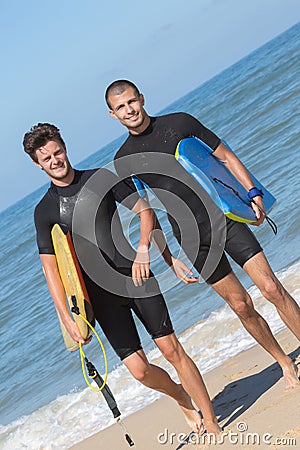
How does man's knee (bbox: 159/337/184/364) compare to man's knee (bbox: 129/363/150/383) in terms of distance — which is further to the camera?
man's knee (bbox: 129/363/150/383)

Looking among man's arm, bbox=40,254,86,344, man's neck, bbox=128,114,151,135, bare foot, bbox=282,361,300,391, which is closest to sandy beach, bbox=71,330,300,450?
bare foot, bbox=282,361,300,391

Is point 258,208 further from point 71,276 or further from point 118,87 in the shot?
point 71,276

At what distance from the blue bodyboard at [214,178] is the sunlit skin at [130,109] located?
29 cm

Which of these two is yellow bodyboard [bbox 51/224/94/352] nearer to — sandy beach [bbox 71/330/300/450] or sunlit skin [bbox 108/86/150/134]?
sunlit skin [bbox 108/86/150/134]

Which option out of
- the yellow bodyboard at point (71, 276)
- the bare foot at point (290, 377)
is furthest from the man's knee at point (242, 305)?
the yellow bodyboard at point (71, 276)

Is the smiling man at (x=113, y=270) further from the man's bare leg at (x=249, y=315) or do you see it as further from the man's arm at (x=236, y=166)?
the man's arm at (x=236, y=166)

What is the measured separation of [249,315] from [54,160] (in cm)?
160

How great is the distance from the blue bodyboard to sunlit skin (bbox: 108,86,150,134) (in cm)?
29

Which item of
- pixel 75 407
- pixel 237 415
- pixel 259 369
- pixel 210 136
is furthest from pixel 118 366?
pixel 210 136

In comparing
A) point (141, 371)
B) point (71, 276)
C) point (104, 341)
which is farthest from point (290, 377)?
point (104, 341)

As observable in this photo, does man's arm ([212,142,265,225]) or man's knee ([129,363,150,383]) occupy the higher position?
man's arm ([212,142,265,225])

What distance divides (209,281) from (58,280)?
985 mm

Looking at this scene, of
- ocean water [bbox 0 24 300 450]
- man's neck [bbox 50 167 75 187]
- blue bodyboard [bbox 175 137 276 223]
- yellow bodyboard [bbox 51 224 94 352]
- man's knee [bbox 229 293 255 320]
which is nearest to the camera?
yellow bodyboard [bbox 51 224 94 352]

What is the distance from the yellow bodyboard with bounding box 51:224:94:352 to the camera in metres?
4.93
